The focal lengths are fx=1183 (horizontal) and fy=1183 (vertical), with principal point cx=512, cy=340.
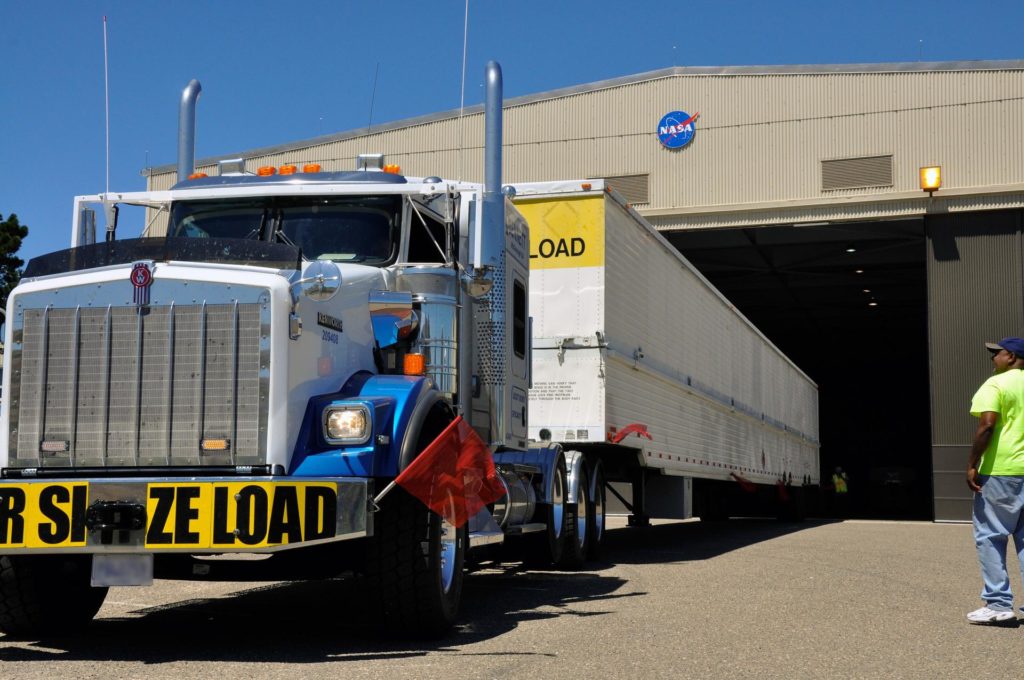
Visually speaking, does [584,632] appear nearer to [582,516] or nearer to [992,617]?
[992,617]

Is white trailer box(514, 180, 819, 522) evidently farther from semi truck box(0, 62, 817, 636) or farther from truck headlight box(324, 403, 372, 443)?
truck headlight box(324, 403, 372, 443)

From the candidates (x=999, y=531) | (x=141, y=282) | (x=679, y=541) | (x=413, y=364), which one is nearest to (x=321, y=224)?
(x=413, y=364)

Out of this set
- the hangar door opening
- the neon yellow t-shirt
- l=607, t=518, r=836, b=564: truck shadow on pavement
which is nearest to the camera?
the neon yellow t-shirt

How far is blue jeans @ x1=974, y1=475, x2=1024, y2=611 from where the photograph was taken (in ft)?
24.8

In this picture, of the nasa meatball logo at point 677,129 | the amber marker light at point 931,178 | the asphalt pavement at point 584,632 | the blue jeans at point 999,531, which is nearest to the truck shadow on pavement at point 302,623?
the asphalt pavement at point 584,632

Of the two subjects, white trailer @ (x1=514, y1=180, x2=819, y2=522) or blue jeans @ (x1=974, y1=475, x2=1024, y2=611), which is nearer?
blue jeans @ (x1=974, y1=475, x2=1024, y2=611)

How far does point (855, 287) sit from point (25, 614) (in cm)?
3589

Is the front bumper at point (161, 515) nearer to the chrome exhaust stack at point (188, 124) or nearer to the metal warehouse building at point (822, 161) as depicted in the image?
the chrome exhaust stack at point (188, 124)

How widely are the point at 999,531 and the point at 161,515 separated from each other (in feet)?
17.1

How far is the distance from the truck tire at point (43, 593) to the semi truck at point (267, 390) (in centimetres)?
1

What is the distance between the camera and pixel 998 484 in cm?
770

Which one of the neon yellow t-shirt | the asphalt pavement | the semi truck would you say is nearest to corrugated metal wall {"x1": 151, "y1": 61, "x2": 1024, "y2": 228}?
the asphalt pavement

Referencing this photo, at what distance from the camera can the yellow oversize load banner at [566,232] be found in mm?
12344

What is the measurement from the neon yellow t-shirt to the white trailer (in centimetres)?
480
